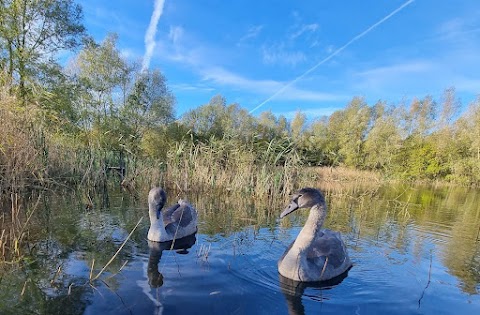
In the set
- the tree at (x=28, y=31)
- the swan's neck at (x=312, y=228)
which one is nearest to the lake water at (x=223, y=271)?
the swan's neck at (x=312, y=228)

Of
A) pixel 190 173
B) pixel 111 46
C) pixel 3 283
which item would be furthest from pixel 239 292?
pixel 111 46

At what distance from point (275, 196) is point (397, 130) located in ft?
116

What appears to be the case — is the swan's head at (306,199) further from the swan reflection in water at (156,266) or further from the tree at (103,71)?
the tree at (103,71)

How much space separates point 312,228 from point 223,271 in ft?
4.88

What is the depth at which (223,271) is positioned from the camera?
470 centimetres

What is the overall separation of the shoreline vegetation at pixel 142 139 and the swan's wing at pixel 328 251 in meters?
4.47

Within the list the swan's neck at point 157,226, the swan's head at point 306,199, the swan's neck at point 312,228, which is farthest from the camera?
the swan's neck at point 157,226

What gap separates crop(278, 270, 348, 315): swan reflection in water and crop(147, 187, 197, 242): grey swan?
2.26 meters

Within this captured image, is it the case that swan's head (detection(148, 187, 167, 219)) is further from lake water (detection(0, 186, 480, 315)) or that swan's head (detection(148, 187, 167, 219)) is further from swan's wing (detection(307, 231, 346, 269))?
swan's wing (detection(307, 231, 346, 269))

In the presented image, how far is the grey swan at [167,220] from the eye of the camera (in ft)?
19.5

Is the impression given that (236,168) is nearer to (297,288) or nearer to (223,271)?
(223,271)

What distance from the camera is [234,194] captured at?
12047 mm

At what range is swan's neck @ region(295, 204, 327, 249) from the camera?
461cm

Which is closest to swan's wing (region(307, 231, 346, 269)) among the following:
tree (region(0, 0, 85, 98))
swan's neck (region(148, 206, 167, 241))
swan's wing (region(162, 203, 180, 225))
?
swan's neck (region(148, 206, 167, 241))
